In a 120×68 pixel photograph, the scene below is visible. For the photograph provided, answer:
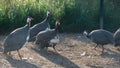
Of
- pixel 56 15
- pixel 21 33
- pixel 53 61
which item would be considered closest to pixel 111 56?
pixel 53 61

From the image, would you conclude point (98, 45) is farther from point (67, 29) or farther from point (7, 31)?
point (7, 31)

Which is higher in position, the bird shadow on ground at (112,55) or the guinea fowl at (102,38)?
the guinea fowl at (102,38)

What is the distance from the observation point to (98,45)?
11.2 m

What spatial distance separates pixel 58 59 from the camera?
10.0 meters

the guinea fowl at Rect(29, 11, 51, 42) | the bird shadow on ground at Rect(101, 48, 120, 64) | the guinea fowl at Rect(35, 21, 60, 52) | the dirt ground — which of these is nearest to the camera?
the dirt ground

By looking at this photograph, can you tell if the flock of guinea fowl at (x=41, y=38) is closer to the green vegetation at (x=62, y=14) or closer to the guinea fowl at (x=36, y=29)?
the guinea fowl at (x=36, y=29)

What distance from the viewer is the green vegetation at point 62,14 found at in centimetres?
1248

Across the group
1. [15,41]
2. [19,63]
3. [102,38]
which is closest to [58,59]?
[19,63]

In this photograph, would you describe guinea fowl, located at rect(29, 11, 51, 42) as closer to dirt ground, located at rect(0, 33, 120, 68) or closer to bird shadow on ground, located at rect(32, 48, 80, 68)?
dirt ground, located at rect(0, 33, 120, 68)

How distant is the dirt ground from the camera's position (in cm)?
952

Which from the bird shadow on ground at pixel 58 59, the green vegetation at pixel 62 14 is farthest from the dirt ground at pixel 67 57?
the green vegetation at pixel 62 14

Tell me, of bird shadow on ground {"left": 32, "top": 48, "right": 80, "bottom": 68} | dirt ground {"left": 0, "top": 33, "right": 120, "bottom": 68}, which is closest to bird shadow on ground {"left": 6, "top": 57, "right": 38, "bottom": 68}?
dirt ground {"left": 0, "top": 33, "right": 120, "bottom": 68}

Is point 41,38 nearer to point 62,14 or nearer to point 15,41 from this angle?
point 15,41

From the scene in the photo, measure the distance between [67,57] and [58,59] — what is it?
0.93 ft
